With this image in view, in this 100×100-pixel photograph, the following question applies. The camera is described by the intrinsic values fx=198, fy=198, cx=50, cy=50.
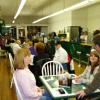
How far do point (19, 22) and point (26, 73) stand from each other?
666 inches

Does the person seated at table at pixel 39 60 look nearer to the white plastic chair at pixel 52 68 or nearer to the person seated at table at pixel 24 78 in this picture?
the white plastic chair at pixel 52 68

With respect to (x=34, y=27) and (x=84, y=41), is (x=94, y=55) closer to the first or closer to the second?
(x=84, y=41)

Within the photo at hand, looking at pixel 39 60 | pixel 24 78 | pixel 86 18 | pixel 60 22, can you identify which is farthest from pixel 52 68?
pixel 60 22

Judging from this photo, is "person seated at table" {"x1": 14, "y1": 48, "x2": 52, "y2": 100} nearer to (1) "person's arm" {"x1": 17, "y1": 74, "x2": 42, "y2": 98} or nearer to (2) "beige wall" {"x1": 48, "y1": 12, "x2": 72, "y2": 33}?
(1) "person's arm" {"x1": 17, "y1": 74, "x2": 42, "y2": 98}

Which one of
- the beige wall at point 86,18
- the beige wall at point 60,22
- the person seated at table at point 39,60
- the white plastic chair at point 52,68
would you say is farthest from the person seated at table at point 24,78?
the beige wall at point 60,22

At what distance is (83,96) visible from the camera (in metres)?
2.32

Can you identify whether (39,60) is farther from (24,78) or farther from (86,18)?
(86,18)

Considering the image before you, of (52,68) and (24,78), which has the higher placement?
(24,78)

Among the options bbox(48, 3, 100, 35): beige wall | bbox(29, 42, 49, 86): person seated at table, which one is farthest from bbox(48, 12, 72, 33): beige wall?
bbox(29, 42, 49, 86): person seated at table

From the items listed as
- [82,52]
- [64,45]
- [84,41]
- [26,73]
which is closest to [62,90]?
[26,73]

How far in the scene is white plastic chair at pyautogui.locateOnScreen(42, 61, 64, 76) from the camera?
13.8 ft

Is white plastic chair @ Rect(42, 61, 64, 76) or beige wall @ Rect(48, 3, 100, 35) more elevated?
beige wall @ Rect(48, 3, 100, 35)

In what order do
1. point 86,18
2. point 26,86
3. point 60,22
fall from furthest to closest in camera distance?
point 60,22 → point 86,18 → point 26,86

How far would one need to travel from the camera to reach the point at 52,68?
4391 millimetres
